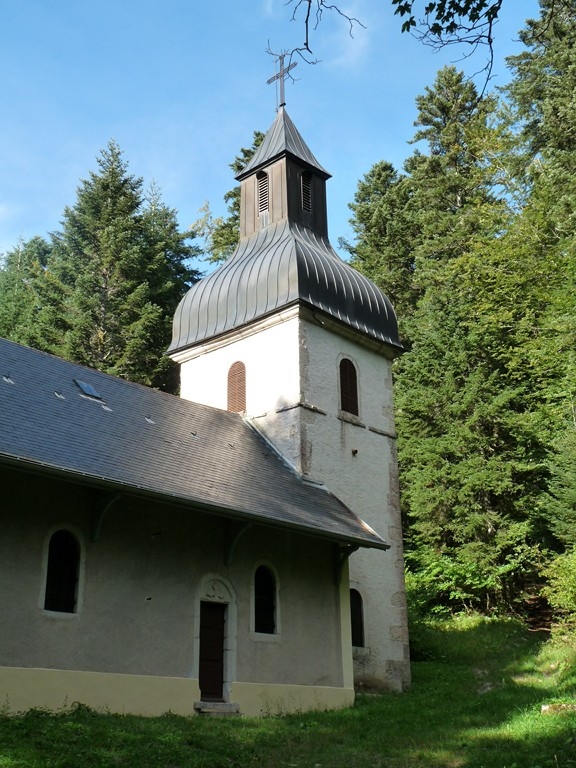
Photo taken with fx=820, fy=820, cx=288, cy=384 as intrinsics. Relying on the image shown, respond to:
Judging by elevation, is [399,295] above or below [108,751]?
above

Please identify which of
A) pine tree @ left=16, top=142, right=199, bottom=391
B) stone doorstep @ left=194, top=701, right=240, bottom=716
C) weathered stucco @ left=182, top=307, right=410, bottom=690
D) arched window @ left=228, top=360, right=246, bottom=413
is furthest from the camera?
pine tree @ left=16, top=142, right=199, bottom=391

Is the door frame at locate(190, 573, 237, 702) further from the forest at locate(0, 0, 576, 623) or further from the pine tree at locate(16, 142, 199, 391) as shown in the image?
the pine tree at locate(16, 142, 199, 391)

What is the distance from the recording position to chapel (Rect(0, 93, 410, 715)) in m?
10.9

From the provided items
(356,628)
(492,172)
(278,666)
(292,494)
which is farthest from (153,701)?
(492,172)

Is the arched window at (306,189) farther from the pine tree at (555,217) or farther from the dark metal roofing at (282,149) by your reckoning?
the pine tree at (555,217)

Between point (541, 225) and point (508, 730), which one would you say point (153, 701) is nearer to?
point (508, 730)

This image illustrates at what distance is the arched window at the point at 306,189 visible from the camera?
20797mm

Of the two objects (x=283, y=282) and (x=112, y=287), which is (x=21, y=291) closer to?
(x=112, y=287)

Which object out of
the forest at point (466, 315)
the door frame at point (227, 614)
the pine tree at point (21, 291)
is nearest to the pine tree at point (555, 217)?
the forest at point (466, 315)

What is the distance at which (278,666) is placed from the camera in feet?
45.1

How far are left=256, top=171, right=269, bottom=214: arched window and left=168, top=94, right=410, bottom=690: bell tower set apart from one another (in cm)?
7

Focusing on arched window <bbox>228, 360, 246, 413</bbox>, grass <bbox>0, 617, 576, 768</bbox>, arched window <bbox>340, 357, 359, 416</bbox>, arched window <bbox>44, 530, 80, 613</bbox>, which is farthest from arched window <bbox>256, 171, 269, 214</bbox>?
grass <bbox>0, 617, 576, 768</bbox>

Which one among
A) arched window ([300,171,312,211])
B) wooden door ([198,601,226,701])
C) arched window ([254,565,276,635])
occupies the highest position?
arched window ([300,171,312,211])

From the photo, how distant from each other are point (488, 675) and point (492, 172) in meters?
18.4
